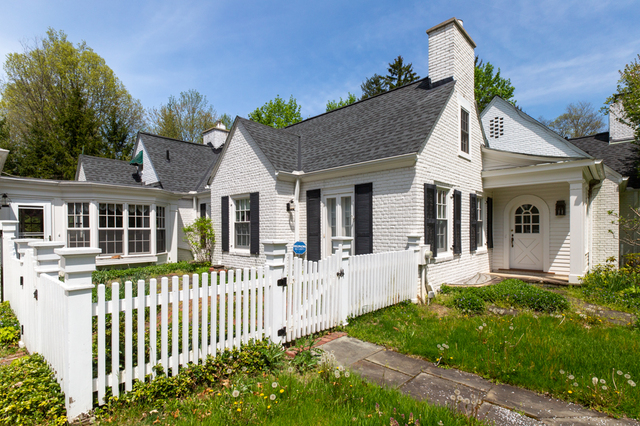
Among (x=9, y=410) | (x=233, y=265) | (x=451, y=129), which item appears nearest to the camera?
(x=9, y=410)

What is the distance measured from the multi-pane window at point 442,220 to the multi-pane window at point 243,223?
20.0 ft

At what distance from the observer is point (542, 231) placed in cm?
989

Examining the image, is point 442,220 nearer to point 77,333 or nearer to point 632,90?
point 77,333

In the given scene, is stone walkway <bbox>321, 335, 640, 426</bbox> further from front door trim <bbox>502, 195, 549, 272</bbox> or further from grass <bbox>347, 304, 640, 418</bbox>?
front door trim <bbox>502, 195, 549, 272</bbox>

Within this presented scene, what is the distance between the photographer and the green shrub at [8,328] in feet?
14.5

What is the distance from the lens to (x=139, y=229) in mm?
12242

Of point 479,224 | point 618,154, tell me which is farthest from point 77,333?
point 618,154

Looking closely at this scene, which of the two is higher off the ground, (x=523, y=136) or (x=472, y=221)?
(x=523, y=136)

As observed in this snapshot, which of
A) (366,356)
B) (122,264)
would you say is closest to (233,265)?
(122,264)

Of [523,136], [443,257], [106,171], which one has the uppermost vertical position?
[523,136]

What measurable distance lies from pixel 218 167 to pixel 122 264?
16.4ft

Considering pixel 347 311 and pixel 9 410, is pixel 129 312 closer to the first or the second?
pixel 9 410

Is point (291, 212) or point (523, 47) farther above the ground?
point (523, 47)

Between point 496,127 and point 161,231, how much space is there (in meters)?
14.8
